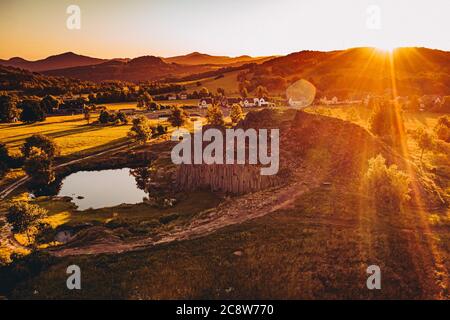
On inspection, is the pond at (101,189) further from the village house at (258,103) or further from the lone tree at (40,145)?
the village house at (258,103)

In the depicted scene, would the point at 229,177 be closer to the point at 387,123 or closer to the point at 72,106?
the point at 387,123

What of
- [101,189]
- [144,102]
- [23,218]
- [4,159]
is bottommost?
[101,189]

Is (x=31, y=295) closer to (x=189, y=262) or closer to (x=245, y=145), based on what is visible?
(x=189, y=262)

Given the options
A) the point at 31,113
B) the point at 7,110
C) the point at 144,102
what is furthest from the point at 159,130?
the point at 144,102

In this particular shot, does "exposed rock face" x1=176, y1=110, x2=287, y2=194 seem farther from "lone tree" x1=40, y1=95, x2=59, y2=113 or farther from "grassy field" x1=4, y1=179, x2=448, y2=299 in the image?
"lone tree" x1=40, y1=95, x2=59, y2=113
